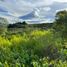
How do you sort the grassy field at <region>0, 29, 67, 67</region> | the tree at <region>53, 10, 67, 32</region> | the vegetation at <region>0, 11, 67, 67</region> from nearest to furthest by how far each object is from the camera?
the vegetation at <region>0, 11, 67, 67</region> → the grassy field at <region>0, 29, 67, 67</region> → the tree at <region>53, 10, 67, 32</region>

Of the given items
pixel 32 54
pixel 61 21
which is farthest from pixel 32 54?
pixel 61 21

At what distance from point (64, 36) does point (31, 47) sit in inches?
349

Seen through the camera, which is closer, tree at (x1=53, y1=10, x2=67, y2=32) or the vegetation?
the vegetation

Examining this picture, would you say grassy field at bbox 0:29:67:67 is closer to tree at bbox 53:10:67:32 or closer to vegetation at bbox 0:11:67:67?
vegetation at bbox 0:11:67:67

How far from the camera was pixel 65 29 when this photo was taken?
28359mm

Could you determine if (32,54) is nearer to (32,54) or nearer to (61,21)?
(32,54)

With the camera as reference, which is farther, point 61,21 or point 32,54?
point 61,21

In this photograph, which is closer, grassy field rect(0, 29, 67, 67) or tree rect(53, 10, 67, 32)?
grassy field rect(0, 29, 67, 67)

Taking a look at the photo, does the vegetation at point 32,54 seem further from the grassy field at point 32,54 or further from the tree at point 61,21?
the tree at point 61,21

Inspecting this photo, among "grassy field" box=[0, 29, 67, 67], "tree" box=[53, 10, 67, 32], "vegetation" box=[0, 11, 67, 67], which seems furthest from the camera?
"tree" box=[53, 10, 67, 32]

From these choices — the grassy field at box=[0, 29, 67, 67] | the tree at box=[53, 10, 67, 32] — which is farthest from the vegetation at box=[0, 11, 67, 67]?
the tree at box=[53, 10, 67, 32]

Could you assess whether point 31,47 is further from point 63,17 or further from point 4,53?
point 63,17

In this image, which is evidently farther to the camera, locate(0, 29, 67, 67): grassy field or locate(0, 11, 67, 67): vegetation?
locate(0, 29, 67, 67): grassy field

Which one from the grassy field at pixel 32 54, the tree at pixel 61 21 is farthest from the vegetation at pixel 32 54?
the tree at pixel 61 21
